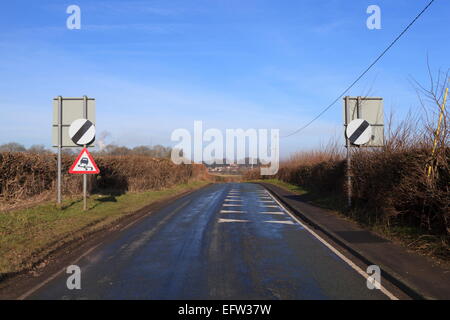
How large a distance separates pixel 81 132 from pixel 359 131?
971cm

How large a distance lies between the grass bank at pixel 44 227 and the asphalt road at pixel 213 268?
97 centimetres

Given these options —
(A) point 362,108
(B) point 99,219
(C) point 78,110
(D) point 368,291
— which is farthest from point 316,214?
(C) point 78,110

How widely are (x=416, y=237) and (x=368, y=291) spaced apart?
3884mm

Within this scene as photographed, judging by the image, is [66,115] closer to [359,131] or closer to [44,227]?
[44,227]

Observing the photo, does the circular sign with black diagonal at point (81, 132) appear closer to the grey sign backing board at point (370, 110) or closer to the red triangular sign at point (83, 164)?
the red triangular sign at point (83, 164)

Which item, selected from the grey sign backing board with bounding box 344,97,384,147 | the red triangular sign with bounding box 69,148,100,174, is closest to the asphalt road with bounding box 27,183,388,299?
the red triangular sign with bounding box 69,148,100,174

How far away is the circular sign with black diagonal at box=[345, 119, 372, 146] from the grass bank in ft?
27.4

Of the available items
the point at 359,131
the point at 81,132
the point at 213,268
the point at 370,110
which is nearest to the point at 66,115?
the point at 81,132

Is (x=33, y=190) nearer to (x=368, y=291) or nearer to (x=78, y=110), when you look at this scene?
(x=78, y=110)

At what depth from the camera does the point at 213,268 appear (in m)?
6.54

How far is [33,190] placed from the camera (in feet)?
54.7

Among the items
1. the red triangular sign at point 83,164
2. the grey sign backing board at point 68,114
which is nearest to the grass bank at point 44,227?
the red triangular sign at point 83,164

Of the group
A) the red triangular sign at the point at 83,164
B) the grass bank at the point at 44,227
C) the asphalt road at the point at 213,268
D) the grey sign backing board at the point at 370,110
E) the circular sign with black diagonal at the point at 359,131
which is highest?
the grey sign backing board at the point at 370,110

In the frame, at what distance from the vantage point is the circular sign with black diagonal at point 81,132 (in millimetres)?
13484
